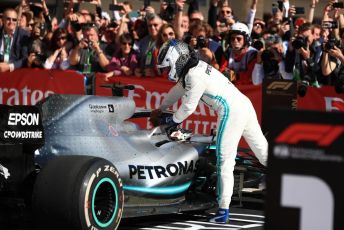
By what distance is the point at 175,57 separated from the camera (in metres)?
8.41

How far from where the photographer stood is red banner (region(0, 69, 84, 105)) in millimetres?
13781

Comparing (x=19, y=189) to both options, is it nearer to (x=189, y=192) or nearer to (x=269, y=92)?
(x=189, y=192)

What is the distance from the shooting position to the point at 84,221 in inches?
269

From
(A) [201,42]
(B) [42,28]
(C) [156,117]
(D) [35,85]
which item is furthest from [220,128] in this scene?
(B) [42,28]

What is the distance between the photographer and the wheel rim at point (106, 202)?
7137 mm

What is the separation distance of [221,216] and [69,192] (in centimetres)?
213

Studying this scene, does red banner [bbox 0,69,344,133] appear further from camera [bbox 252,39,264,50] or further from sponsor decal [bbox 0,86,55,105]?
camera [bbox 252,39,264,50]

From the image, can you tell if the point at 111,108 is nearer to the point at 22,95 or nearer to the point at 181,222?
the point at 181,222

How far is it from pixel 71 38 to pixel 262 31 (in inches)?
118

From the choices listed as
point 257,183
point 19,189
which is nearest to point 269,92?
point 257,183

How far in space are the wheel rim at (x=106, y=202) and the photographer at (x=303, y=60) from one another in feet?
15.0

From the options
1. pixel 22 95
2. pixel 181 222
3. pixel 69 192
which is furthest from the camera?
pixel 22 95

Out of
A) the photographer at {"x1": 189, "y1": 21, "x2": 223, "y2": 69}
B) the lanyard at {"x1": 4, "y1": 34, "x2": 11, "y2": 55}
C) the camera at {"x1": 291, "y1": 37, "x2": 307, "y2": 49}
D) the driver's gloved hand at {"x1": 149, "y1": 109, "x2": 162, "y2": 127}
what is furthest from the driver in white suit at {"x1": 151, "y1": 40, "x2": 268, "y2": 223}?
the lanyard at {"x1": 4, "y1": 34, "x2": 11, "y2": 55}

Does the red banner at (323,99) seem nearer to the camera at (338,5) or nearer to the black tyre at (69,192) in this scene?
the camera at (338,5)
